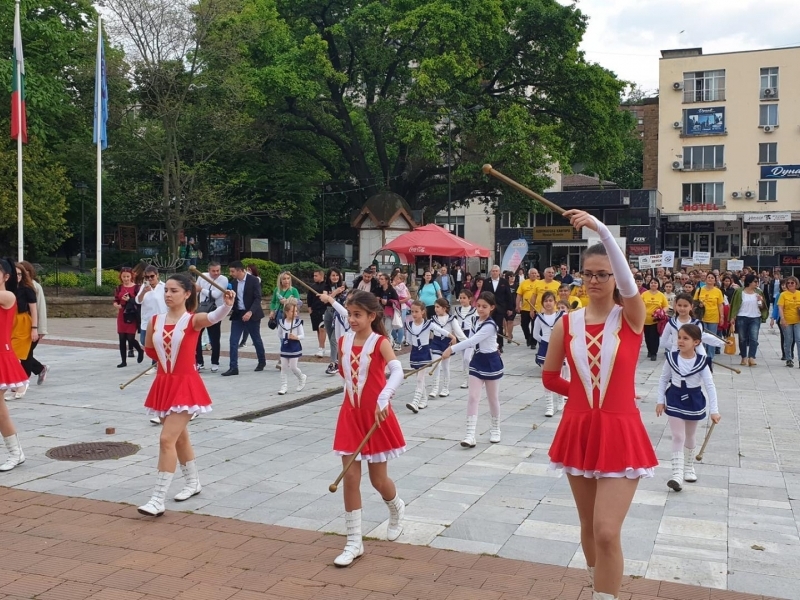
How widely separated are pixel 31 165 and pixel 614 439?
30.0 m

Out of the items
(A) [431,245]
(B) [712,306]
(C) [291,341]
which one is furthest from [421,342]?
(A) [431,245]

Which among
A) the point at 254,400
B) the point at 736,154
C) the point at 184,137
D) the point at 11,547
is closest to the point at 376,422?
the point at 11,547

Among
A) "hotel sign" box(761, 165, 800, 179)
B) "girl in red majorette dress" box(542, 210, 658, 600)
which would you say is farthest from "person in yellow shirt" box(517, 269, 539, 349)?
"hotel sign" box(761, 165, 800, 179)

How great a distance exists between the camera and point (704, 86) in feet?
167

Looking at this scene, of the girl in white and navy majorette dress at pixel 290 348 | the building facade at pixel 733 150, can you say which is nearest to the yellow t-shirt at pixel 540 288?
the girl in white and navy majorette dress at pixel 290 348

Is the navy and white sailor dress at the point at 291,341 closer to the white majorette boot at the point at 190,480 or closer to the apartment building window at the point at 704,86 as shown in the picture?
the white majorette boot at the point at 190,480

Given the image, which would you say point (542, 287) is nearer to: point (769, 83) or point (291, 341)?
point (291, 341)

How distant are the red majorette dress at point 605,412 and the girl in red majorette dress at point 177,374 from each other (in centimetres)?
300

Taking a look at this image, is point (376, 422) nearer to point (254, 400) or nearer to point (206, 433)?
point (206, 433)

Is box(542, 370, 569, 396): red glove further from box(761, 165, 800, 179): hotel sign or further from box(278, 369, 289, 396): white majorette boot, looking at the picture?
box(761, 165, 800, 179): hotel sign

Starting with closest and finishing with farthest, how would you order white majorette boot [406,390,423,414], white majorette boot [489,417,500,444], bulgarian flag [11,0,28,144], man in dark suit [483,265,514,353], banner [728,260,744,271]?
white majorette boot [489,417,500,444] < white majorette boot [406,390,423,414] < man in dark suit [483,265,514,353] < bulgarian flag [11,0,28,144] < banner [728,260,744,271]

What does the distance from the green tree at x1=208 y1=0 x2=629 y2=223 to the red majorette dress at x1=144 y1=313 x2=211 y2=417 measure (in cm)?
2409

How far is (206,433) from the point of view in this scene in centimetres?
888

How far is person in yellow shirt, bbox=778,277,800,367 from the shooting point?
15.4 m
